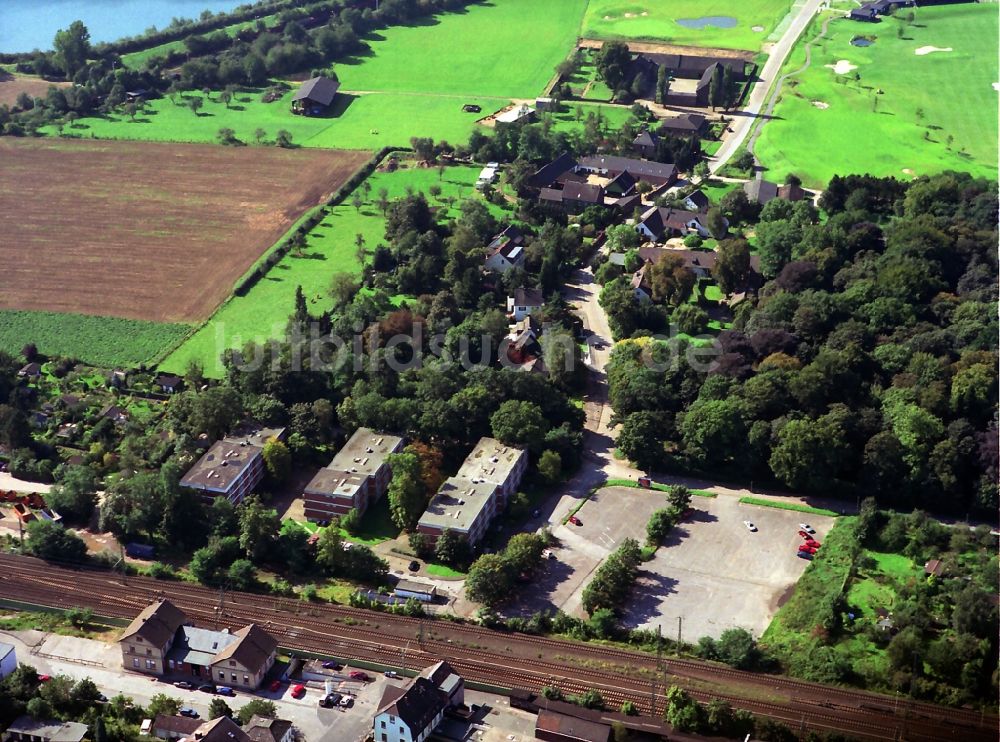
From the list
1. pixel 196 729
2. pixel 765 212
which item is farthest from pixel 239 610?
pixel 765 212

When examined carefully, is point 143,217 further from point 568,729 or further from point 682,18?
point 682,18

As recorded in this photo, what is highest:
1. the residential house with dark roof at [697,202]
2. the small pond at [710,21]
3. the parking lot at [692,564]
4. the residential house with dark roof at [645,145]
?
the small pond at [710,21]

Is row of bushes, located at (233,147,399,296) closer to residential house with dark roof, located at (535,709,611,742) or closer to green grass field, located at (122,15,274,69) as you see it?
green grass field, located at (122,15,274,69)

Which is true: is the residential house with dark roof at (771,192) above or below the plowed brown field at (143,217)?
above

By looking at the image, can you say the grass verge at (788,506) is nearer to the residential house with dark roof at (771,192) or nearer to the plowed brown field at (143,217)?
the residential house with dark roof at (771,192)

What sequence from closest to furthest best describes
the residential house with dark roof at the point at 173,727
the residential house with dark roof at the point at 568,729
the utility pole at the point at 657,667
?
the residential house with dark roof at the point at 568,729 → the residential house with dark roof at the point at 173,727 → the utility pole at the point at 657,667

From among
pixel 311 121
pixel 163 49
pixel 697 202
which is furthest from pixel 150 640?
pixel 163 49

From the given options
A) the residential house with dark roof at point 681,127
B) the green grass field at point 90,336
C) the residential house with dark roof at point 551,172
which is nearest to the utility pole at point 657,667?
the green grass field at point 90,336
